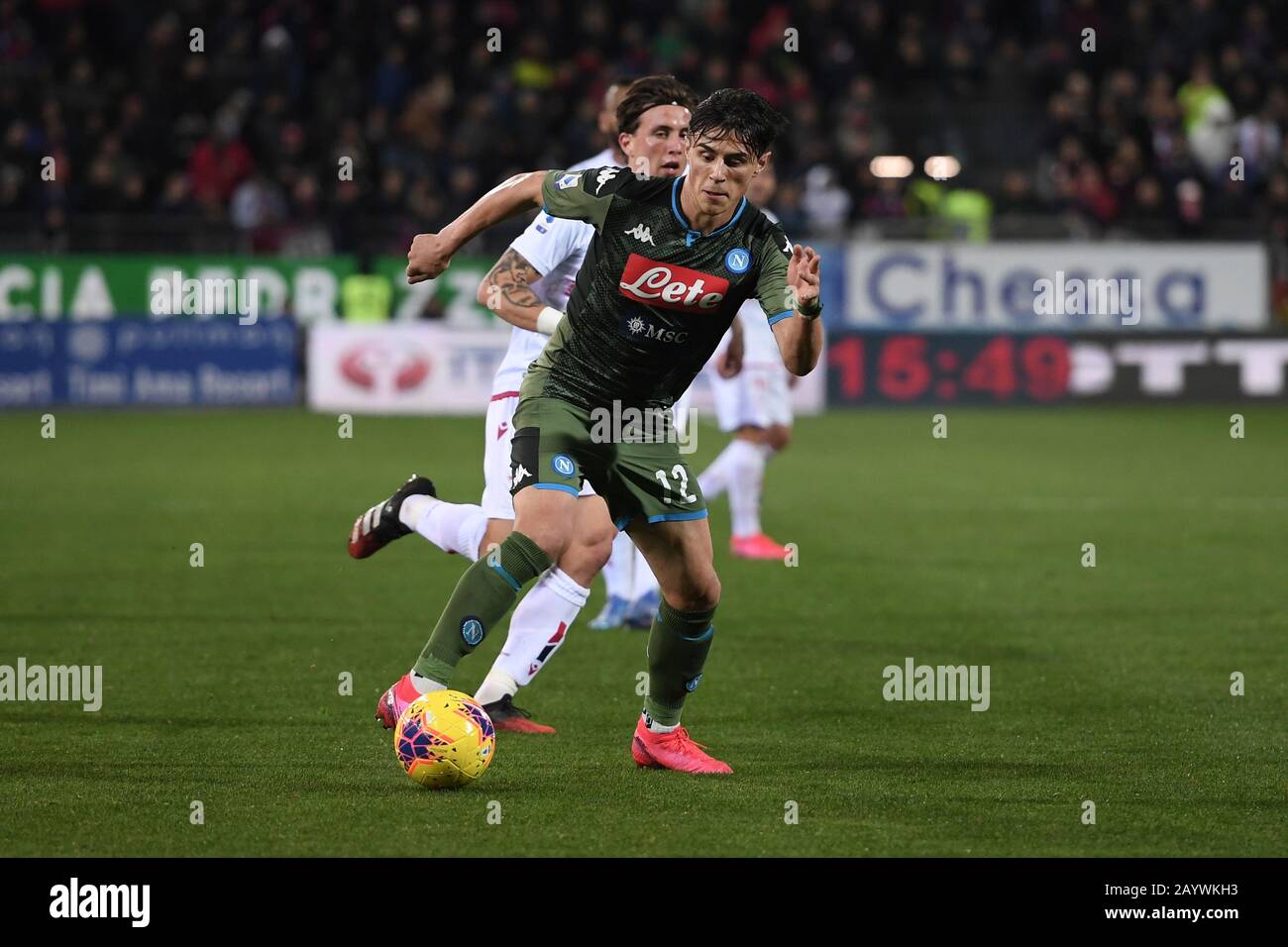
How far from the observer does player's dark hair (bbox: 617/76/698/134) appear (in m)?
7.16

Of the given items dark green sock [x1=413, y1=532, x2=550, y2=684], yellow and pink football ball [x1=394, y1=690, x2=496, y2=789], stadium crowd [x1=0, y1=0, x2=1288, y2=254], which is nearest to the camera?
yellow and pink football ball [x1=394, y1=690, x2=496, y2=789]

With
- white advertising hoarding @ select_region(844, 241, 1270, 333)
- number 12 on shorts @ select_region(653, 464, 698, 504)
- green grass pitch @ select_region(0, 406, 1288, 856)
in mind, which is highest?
white advertising hoarding @ select_region(844, 241, 1270, 333)

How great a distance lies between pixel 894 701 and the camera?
723cm

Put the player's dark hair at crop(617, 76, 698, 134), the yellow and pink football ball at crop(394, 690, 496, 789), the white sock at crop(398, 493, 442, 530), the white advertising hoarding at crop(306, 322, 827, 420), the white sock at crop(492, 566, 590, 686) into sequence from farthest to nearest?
the white advertising hoarding at crop(306, 322, 827, 420) < the white sock at crop(398, 493, 442, 530) < the player's dark hair at crop(617, 76, 698, 134) < the white sock at crop(492, 566, 590, 686) < the yellow and pink football ball at crop(394, 690, 496, 789)

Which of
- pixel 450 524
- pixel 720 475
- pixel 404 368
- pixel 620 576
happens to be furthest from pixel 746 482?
pixel 404 368

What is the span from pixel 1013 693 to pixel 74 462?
36.2ft

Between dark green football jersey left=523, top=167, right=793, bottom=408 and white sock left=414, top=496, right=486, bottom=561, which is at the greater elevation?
dark green football jersey left=523, top=167, right=793, bottom=408

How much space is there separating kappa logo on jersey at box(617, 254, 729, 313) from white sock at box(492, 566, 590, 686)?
1123 mm

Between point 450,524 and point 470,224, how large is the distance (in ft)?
5.67

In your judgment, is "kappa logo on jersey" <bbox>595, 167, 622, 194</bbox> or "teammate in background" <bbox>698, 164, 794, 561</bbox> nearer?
"kappa logo on jersey" <bbox>595, 167, 622, 194</bbox>

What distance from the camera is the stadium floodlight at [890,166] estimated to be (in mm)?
24859

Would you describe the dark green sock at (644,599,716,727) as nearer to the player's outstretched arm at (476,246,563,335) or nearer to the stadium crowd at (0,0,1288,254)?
the player's outstretched arm at (476,246,563,335)

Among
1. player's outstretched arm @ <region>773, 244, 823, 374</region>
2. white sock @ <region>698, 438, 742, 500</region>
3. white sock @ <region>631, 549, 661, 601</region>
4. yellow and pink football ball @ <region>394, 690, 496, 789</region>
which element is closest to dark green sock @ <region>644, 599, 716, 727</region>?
yellow and pink football ball @ <region>394, 690, 496, 789</region>

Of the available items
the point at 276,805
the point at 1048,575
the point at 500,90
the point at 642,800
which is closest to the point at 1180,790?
the point at 642,800
